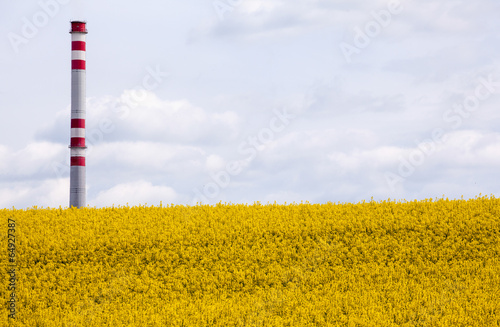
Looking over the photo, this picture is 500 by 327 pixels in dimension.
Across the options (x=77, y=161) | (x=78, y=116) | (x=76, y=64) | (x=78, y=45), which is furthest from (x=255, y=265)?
(x=78, y=45)

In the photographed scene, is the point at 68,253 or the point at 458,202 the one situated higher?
the point at 458,202

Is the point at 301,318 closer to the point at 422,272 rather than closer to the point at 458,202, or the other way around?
the point at 422,272

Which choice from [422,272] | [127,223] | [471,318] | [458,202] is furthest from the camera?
[458,202]

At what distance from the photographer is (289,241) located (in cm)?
1231

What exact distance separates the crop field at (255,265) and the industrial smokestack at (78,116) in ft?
23.5

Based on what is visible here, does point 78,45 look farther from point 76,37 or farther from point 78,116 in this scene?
point 78,116

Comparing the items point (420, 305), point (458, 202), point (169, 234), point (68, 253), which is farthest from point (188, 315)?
point (458, 202)

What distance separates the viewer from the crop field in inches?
403

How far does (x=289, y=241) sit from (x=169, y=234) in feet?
9.12

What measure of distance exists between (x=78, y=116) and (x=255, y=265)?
12.8 meters

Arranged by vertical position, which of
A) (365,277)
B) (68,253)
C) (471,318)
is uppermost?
(68,253)

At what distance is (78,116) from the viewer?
849 inches

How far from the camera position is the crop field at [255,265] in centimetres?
1024

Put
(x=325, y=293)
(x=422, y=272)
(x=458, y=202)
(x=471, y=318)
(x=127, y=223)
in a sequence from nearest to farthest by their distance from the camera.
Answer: (x=471, y=318) < (x=325, y=293) < (x=422, y=272) < (x=127, y=223) < (x=458, y=202)
